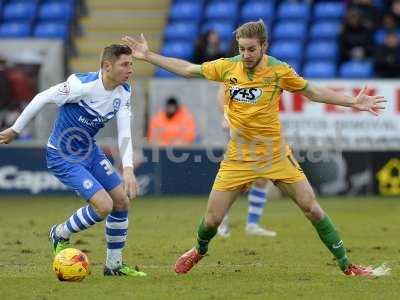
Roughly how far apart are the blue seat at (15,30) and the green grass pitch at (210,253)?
5.87 metres

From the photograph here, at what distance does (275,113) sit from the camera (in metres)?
10.1

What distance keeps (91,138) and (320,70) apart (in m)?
12.3

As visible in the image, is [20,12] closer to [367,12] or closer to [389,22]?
[367,12]

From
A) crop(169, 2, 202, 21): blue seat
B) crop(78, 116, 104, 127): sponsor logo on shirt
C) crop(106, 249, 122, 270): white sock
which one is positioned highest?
crop(78, 116, 104, 127): sponsor logo on shirt

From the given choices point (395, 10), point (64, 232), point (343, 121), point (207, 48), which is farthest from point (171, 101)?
point (64, 232)

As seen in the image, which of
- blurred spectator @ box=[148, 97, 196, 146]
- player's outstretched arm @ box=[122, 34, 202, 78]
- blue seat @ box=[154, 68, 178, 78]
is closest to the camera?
player's outstretched arm @ box=[122, 34, 202, 78]

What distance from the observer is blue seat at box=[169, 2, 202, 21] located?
24.4 m

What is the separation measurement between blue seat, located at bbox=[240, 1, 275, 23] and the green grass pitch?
219 inches

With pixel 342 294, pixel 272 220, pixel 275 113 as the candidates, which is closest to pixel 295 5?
pixel 272 220

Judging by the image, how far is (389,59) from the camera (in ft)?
69.8

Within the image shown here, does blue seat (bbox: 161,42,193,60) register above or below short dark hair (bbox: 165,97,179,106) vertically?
above

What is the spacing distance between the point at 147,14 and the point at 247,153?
608 inches

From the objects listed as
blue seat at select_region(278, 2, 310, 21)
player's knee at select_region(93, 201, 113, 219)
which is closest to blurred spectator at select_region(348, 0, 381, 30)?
blue seat at select_region(278, 2, 310, 21)

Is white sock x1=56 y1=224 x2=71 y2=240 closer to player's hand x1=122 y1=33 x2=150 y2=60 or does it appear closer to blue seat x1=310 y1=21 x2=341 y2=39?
player's hand x1=122 y1=33 x2=150 y2=60
